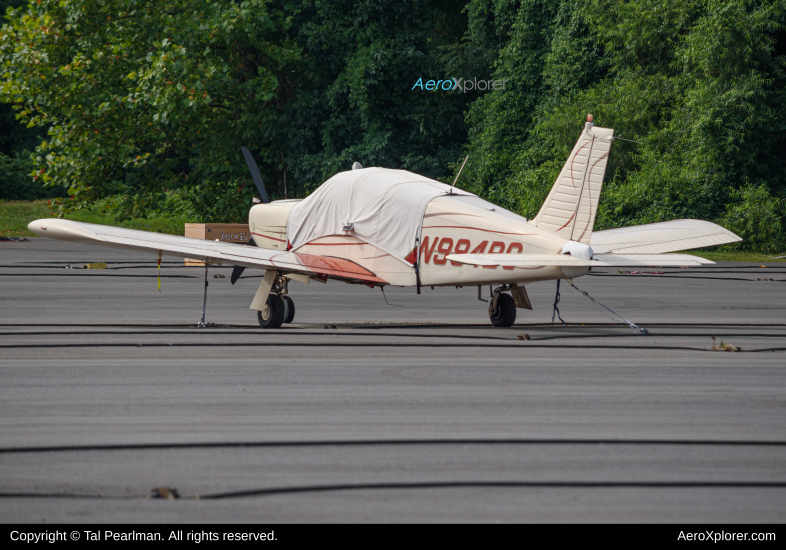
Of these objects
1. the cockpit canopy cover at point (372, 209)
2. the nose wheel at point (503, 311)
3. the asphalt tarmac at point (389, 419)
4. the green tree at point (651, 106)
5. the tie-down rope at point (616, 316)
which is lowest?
the tie-down rope at point (616, 316)

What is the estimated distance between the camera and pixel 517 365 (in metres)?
9.87

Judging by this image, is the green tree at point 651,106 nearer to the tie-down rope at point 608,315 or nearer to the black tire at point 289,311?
the tie-down rope at point 608,315

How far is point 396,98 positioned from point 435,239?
83.9 feet

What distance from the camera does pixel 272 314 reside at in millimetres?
13328

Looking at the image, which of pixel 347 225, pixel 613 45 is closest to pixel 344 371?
pixel 347 225

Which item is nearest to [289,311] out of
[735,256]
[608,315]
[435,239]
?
[435,239]

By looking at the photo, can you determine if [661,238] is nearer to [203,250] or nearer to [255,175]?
[203,250]

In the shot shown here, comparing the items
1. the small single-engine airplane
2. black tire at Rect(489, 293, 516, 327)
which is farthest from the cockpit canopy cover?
black tire at Rect(489, 293, 516, 327)

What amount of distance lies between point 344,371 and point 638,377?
117 inches

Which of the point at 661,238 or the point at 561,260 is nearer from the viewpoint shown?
the point at 561,260

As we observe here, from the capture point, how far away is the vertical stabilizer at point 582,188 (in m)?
11.9

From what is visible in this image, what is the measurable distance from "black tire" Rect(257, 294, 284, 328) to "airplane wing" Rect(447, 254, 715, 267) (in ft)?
9.95

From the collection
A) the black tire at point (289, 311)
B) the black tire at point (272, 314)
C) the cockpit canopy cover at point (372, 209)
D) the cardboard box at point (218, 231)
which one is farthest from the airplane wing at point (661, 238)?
the cardboard box at point (218, 231)

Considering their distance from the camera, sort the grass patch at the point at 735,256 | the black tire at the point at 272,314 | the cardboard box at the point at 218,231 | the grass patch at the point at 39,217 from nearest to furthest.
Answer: the black tire at the point at 272,314, the cardboard box at the point at 218,231, the grass patch at the point at 735,256, the grass patch at the point at 39,217
